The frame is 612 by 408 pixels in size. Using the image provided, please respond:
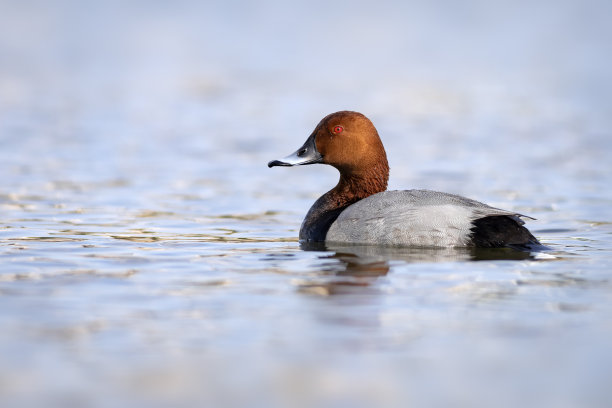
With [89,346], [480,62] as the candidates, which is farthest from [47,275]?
[480,62]

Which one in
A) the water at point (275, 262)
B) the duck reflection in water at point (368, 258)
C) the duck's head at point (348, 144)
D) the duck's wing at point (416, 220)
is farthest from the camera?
the duck's head at point (348, 144)

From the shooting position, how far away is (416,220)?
751 cm

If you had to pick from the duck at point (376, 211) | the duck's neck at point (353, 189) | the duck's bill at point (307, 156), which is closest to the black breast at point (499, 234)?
the duck at point (376, 211)

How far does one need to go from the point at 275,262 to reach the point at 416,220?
1136 mm

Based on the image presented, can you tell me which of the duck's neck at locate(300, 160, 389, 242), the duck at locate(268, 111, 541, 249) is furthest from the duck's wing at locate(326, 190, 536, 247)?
the duck's neck at locate(300, 160, 389, 242)

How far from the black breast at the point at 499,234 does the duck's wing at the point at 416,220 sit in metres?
0.03

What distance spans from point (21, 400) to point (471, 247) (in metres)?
4.12

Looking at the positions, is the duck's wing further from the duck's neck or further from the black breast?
the duck's neck

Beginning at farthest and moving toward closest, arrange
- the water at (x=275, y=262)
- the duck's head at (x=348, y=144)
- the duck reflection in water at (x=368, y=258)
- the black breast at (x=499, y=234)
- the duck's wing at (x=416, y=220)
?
the duck's head at (x=348, y=144) < the duck's wing at (x=416, y=220) < the black breast at (x=499, y=234) < the duck reflection in water at (x=368, y=258) < the water at (x=275, y=262)

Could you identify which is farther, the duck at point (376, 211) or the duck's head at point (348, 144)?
the duck's head at point (348, 144)

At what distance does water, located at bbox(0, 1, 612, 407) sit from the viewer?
4305 millimetres

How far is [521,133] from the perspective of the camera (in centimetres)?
1705

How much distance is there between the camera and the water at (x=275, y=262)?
4.30m

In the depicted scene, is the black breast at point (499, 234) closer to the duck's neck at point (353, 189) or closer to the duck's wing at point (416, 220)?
the duck's wing at point (416, 220)
